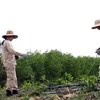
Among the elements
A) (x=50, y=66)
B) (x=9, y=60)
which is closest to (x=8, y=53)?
(x=9, y=60)

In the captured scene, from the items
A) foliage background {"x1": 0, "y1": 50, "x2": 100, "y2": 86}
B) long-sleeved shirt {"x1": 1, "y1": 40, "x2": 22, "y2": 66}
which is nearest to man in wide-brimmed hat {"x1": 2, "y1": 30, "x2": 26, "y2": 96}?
long-sleeved shirt {"x1": 1, "y1": 40, "x2": 22, "y2": 66}

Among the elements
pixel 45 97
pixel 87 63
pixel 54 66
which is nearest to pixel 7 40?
pixel 45 97

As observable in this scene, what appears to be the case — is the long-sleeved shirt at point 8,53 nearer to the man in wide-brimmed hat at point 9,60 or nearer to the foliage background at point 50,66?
the man in wide-brimmed hat at point 9,60

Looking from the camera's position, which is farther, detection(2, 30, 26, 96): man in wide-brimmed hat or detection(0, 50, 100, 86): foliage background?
detection(0, 50, 100, 86): foliage background

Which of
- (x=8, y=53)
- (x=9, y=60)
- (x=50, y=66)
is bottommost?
(x=9, y=60)

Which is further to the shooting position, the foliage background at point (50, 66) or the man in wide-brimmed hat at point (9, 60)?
the foliage background at point (50, 66)

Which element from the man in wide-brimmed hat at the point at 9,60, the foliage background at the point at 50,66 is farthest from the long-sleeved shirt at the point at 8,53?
the foliage background at the point at 50,66

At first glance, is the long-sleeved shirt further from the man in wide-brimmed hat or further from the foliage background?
the foliage background

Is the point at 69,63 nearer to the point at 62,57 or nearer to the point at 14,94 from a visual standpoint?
the point at 62,57

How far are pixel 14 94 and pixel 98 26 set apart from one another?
3097 millimetres

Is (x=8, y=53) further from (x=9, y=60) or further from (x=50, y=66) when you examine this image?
(x=50, y=66)

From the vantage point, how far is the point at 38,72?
1923cm

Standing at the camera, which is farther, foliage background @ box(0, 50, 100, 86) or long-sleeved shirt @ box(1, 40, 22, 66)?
foliage background @ box(0, 50, 100, 86)

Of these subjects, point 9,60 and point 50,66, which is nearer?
point 9,60
